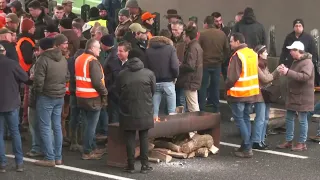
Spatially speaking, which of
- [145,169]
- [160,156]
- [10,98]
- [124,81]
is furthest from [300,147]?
[10,98]

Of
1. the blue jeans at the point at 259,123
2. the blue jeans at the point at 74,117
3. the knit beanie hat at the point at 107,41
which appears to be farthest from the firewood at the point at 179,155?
the knit beanie hat at the point at 107,41

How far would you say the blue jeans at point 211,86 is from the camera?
15766 millimetres

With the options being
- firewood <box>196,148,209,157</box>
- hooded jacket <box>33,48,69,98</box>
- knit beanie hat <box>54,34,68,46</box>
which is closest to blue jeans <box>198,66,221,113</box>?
firewood <box>196,148,209,157</box>

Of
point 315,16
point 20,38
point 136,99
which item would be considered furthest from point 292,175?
point 315,16

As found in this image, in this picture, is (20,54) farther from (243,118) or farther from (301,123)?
(301,123)

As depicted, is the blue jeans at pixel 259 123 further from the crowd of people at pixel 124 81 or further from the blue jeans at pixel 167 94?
the blue jeans at pixel 167 94

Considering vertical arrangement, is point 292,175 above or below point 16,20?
below

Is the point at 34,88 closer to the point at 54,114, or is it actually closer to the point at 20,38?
the point at 54,114

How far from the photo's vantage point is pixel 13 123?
1194 centimetres

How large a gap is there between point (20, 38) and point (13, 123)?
2.43 meters

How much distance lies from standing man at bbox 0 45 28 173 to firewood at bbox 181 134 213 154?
2628 millimetres

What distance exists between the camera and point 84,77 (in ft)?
40.9

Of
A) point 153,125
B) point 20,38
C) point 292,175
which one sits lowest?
point 292,175

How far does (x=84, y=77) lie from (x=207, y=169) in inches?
91.8
